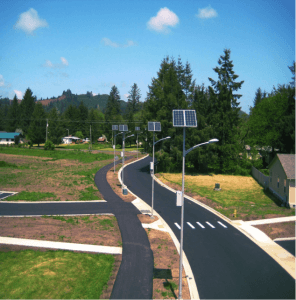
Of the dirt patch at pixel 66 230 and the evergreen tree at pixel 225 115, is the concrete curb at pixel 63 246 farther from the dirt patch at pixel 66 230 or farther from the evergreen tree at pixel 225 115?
the evergreen tree at pixel 225 115

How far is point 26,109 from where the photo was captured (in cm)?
12306

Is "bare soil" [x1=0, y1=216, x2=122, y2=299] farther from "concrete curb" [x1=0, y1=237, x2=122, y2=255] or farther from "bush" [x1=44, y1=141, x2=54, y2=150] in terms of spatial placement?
"bush" [x1=44, y1=141, x2=54, y2=150]

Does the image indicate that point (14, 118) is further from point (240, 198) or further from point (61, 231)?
point (240, 198)

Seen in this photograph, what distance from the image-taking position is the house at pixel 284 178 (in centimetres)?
2866

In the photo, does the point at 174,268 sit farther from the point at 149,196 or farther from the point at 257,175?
the point at 257,175

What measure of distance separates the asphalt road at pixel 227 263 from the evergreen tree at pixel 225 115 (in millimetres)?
29750

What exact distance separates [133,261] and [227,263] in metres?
6.07

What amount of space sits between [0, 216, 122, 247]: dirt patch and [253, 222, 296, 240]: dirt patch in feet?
41.5

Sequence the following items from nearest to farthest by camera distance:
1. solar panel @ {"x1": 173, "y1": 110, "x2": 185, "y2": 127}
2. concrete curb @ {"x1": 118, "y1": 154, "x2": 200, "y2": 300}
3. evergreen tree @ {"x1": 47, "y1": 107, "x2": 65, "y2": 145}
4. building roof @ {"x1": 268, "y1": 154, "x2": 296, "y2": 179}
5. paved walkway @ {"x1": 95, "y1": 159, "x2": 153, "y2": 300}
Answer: paved walkway @ {"x1": 95, "y1": 159, "x2": 153, "y2": 300} < concrete curb @ {"x1": 118, "y1": 154, "x2": 200, "y2": 300} < solar panel @ {"x1": 173, "y1": 110, "x2": 185, "y2": 127} < building roof @ {"x1": 268, "y1": 154, "x2": 296, "y2": 179} < evergreen tree @ {"x1": 47, "y1": 107, "x2": 65, "y2": 145}

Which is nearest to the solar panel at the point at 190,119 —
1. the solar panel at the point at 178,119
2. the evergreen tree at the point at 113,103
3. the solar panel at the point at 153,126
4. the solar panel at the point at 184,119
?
the solar panel at the point at 184,119

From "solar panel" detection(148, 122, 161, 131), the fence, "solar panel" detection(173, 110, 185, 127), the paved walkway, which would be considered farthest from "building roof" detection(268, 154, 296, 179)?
"solar panel" detection(173, 110, 185, 127)

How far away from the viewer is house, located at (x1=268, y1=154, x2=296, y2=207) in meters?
28.7

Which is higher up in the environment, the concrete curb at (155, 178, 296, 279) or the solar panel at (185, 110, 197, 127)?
the solar panel at (185, 110, 197, 127)

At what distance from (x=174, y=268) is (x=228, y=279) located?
3224mm
